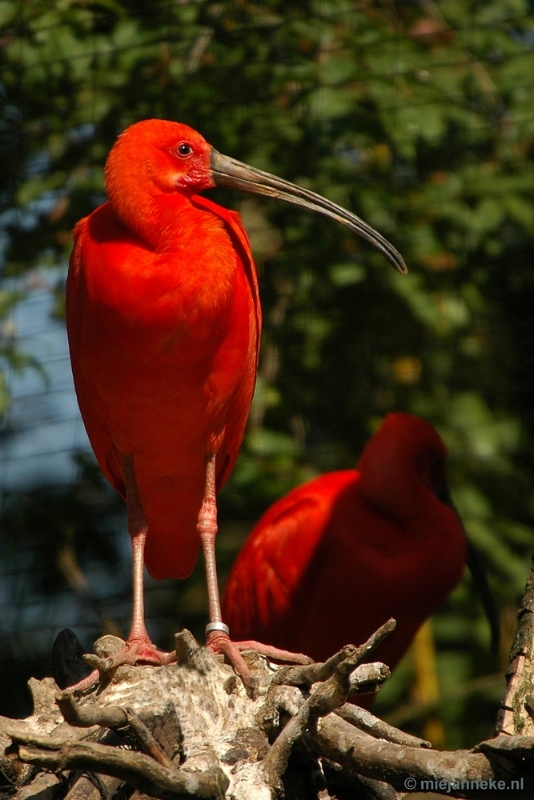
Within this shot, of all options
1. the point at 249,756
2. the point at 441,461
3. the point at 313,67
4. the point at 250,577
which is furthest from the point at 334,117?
the point at 249,756

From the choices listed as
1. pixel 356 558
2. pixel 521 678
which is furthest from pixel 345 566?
pixel 521 678

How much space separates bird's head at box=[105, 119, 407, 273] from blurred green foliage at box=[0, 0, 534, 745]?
1.18 metres

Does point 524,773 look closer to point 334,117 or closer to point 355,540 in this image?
point 355,540

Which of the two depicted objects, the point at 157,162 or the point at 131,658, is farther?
the point at 157,162

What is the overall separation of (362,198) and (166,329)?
171 centimetres

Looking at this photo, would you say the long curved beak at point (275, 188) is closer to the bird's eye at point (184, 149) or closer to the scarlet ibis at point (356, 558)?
the bird's eye at point (184, 149)

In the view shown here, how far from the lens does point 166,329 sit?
2508 millimetres

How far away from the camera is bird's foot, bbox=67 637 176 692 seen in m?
2.18

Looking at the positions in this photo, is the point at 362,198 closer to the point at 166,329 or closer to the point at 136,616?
the point at 166,329

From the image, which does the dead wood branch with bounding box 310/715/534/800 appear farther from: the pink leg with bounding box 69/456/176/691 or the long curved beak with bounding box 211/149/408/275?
the long curved beak with bounding box 211/149/408/275

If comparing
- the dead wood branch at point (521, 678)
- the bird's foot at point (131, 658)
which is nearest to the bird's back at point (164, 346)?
the bird's foot at point (131, 658)

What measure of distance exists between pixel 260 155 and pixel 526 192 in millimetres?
950

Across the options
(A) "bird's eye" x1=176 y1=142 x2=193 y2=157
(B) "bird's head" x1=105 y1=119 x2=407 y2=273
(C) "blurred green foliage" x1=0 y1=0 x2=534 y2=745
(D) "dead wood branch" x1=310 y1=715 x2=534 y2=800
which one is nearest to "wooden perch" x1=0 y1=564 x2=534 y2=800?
(D) "dead wood branch" x1=310 y1=715 x2=534 y2=800

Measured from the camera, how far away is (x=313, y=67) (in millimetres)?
4035
